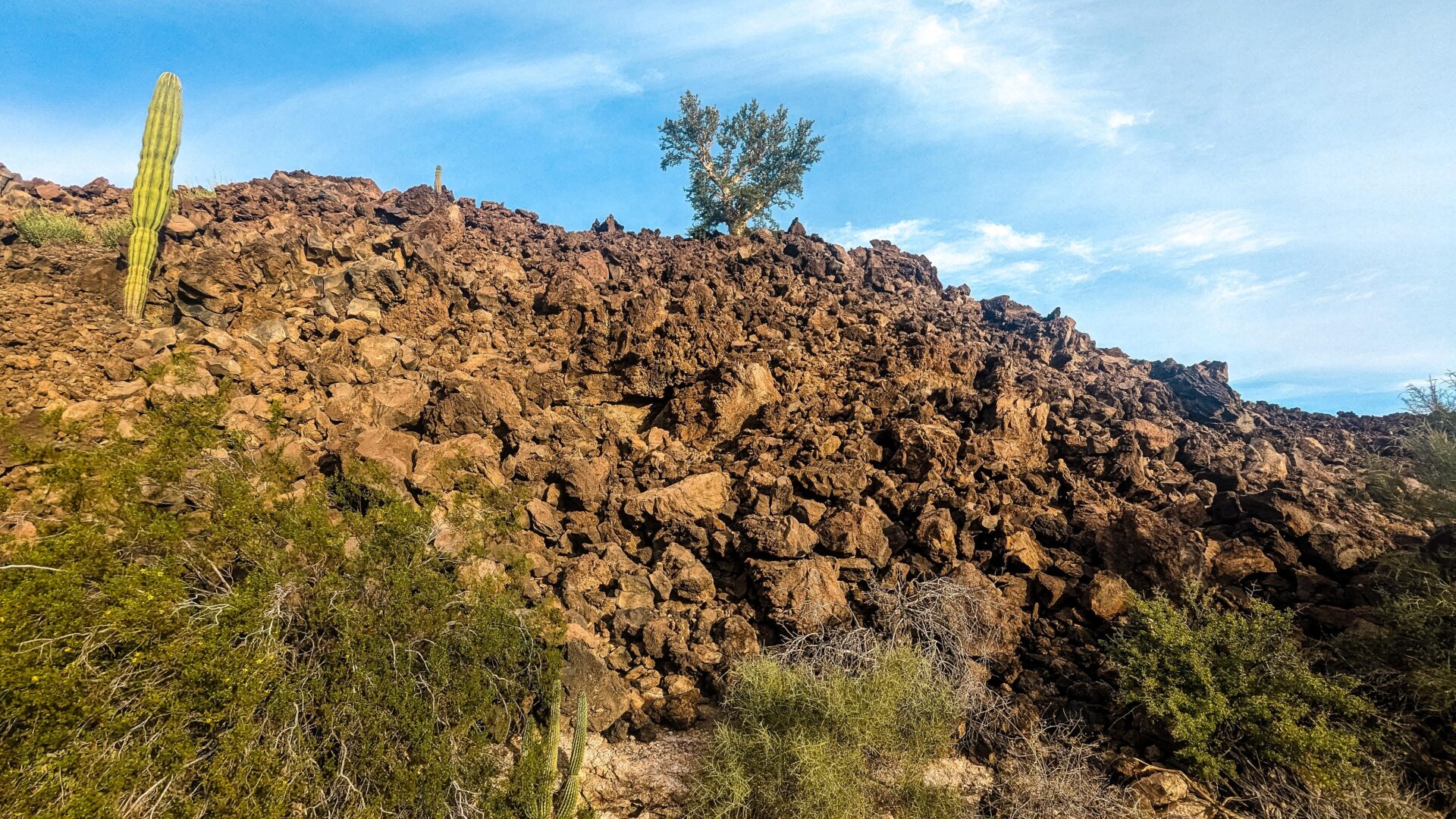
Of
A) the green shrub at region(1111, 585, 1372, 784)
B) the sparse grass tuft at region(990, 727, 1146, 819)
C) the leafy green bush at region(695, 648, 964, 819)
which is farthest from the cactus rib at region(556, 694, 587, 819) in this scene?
the green shrub at region(1111, 585, 1372, 784)

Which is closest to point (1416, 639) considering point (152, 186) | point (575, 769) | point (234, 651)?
point (575, 769)

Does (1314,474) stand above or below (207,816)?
above

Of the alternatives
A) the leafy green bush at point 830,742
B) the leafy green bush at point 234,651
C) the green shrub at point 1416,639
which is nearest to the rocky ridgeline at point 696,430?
the green shrub at point 1416,639

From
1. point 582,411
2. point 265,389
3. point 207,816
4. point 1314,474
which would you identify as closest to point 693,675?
point 207,816

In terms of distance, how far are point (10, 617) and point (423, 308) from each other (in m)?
10.6

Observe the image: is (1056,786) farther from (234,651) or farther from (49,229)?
(49,229)

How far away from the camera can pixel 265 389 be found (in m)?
10.6

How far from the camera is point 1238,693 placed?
660cm

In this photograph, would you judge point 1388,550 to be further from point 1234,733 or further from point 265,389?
point 265,389

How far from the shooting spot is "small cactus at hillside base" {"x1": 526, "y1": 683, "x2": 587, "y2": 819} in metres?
5.88

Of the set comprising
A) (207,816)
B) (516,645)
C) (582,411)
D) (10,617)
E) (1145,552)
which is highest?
(582,411)

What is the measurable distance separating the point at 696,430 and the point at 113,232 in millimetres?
13983

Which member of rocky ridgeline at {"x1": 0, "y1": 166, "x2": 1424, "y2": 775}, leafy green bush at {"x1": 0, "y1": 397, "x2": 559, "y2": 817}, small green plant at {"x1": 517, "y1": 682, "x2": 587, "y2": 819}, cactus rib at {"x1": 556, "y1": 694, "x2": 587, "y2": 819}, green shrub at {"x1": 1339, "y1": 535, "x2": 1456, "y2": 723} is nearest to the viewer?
leafy green bush at {"x1": 0, "y1": 397, "x2": 559, "y2": 817}

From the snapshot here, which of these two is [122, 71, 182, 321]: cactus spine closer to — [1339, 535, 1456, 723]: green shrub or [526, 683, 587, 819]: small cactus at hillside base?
[526, 683, 587, 819]: small cactus at hillside base
